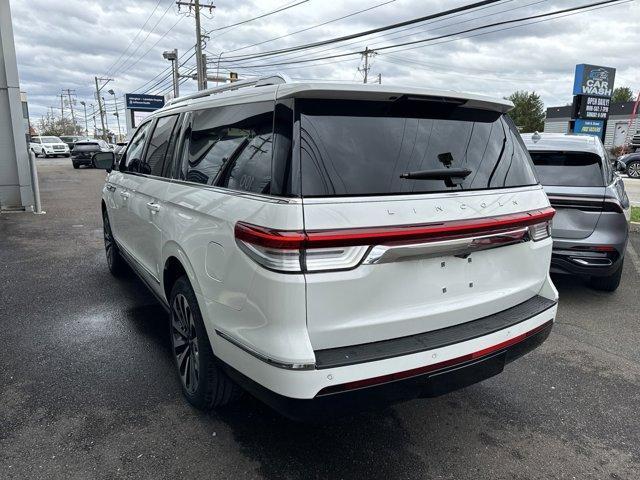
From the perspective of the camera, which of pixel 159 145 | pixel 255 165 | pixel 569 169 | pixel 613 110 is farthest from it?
pixel 613 110

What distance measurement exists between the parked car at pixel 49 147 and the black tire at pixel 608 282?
42.4 m

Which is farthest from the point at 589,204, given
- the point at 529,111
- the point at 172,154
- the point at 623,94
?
the point at 623,94

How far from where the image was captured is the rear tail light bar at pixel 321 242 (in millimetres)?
1975

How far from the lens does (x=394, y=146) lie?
2.33 metres

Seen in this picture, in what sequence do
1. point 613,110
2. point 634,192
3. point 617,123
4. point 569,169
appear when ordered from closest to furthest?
point 569,169 → point 634,192 → point 617,123 → point 613,110

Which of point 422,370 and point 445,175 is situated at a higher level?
point 445,175

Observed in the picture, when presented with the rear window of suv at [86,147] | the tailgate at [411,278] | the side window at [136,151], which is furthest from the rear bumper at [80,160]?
the tailgate at [411,278]

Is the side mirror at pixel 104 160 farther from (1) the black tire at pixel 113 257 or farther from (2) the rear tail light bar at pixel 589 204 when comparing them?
(2) the rear tail light bar at pixel 589 204

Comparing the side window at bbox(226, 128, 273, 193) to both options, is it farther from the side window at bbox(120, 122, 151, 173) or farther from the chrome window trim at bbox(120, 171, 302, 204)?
the side window at bbox(120, 122, 151, 173)

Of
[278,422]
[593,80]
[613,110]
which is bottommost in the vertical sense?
[278,422]

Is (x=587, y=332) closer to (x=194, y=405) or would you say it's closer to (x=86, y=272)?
(x=194, y=405)

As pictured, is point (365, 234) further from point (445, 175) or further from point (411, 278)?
point (445, 175)

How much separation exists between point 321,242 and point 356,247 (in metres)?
0.16

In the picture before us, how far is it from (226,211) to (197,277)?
476 mm
